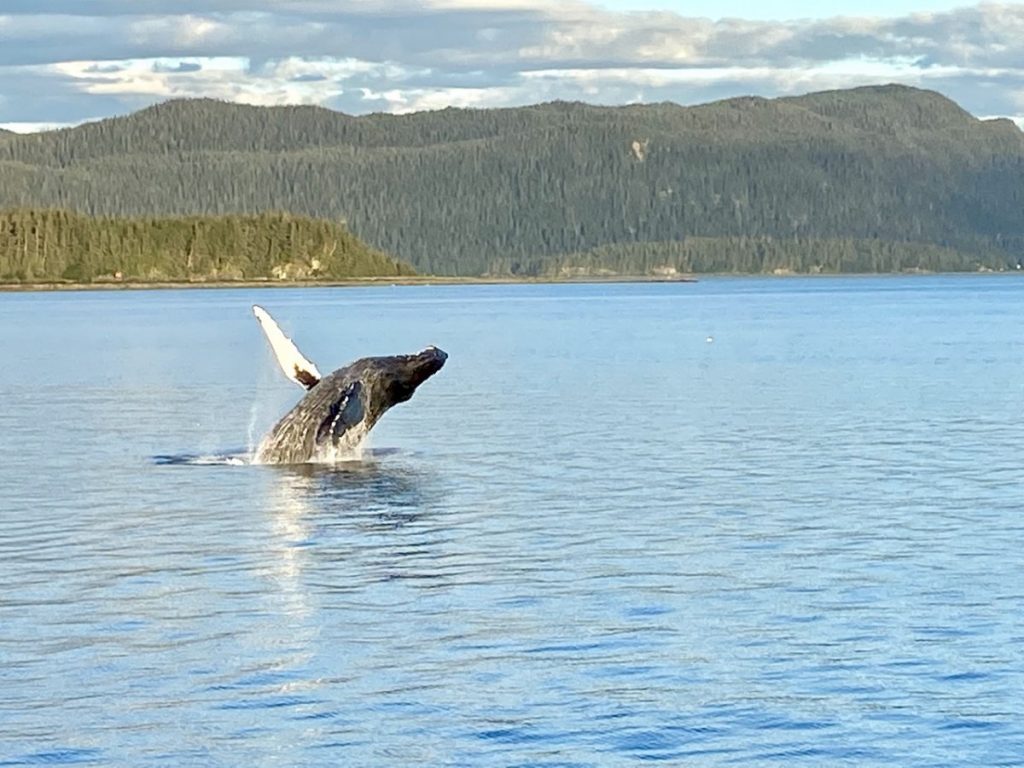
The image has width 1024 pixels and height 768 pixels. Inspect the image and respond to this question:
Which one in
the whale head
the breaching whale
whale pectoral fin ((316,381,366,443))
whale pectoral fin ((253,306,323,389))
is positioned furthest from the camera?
whale pectoral fin ((316,381,366,443))

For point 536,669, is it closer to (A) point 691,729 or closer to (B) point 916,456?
(A) point 691,729

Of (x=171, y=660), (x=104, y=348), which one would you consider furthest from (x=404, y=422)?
(x=104, y=348)

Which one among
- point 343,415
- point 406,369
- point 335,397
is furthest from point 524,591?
point 343,415

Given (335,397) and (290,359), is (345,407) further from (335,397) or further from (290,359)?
(290,359)

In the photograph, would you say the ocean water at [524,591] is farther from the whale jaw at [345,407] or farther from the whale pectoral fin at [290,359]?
the whale pectoral fin at [290,359]

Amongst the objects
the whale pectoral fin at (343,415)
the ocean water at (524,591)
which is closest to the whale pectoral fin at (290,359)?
the whale pectoral fin at (343,415)

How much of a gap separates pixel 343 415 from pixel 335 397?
1.83 ft

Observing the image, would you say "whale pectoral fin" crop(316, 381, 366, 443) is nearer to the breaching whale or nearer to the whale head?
the breaching whale

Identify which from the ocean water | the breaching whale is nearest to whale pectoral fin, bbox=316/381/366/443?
the breaching whale

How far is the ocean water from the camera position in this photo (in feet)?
55.8

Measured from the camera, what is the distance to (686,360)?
8156cm

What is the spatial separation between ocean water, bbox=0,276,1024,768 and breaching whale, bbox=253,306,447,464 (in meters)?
0.83

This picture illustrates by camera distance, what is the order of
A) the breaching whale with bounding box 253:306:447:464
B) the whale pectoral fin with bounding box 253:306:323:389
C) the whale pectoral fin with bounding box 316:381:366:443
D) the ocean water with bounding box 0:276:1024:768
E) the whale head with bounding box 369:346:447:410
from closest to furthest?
the ocean water with bounding box 0:276:1024:768, the whale pectoral fin with bounding box 253:306:323:389, the breaching whale with bounding box 253:306:447:464, the whale head with bounding box 369:346:447:410, the whale pectoral fin with bounding box 316:381:366:443

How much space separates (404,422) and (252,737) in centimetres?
3145
